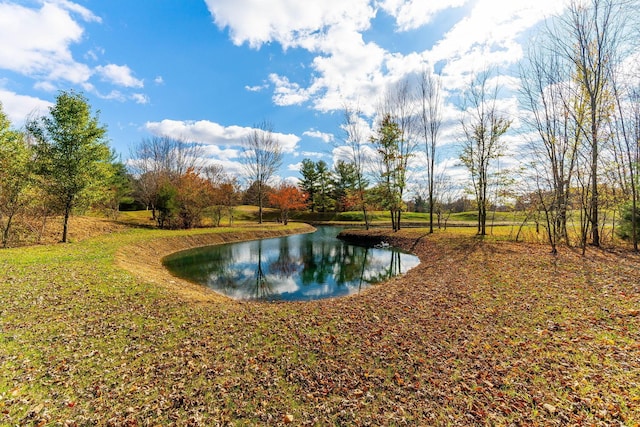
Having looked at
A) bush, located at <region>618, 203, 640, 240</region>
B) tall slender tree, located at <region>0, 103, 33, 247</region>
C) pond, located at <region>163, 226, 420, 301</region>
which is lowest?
pond, located at <region>163, 226, 420, 301</region>

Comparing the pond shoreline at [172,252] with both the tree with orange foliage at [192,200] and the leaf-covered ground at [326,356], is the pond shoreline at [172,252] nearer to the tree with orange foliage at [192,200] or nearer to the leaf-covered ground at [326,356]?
the leaf-covered ground at [326,356]

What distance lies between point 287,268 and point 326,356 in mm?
12054

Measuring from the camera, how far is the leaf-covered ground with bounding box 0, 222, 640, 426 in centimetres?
385

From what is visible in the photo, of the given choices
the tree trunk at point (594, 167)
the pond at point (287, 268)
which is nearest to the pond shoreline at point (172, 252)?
the pond at point (287, 268)

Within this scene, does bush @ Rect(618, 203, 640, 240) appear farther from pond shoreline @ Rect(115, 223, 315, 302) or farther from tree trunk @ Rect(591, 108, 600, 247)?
pond shoreline @ Rect(115, 223, 315, 302)

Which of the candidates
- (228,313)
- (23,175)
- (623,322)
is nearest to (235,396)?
(228,313)

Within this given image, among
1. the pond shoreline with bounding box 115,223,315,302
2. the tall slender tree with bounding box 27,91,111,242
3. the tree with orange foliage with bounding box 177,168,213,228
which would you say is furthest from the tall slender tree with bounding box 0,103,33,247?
the tree with orange foliage with bounding box 177,168,213,228

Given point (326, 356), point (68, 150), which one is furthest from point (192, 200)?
point (326, 356)

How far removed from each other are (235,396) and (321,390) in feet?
4.61

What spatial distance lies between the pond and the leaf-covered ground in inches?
130

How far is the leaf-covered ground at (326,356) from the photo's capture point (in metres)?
3.85

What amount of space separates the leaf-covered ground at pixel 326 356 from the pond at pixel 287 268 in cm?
330

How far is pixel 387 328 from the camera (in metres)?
6.66

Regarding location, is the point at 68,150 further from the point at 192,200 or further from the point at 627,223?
the point at 627,223
